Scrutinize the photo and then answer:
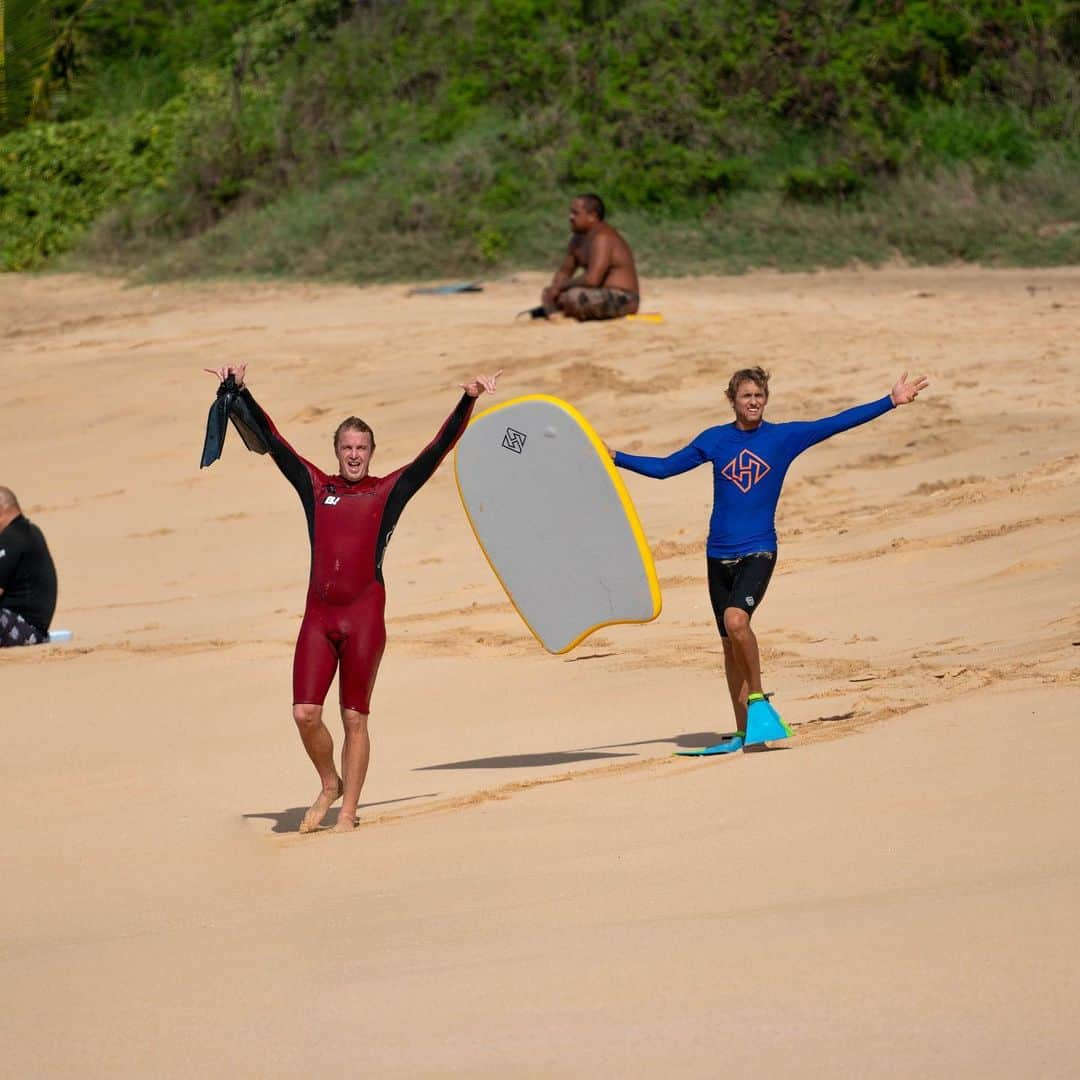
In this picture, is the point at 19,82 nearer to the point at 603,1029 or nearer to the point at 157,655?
the point at 157,655

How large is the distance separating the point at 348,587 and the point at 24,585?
3.47m

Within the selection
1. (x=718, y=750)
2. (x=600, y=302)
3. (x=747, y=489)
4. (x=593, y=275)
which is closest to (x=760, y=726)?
(x=718, y=750)

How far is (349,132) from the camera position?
71.8 feet

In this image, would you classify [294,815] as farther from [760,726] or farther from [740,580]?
[740,580]

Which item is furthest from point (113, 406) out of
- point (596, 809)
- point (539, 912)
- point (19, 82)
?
point (19, 82)

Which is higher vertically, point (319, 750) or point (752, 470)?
point (752, 470)

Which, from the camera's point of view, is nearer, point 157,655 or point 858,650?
point 858,650

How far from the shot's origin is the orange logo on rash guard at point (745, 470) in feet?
19.6

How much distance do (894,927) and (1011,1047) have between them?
54 cm

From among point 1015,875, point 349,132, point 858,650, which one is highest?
point 349,132

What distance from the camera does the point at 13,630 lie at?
8.41m

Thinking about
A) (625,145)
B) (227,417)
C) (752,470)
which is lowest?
(752,470)

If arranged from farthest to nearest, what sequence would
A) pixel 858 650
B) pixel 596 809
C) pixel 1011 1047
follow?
1. pixel 858 650
2. pixel 596 809
3. pixel 1011 1047

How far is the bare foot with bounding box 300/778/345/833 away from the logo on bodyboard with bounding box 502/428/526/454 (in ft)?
4.42
